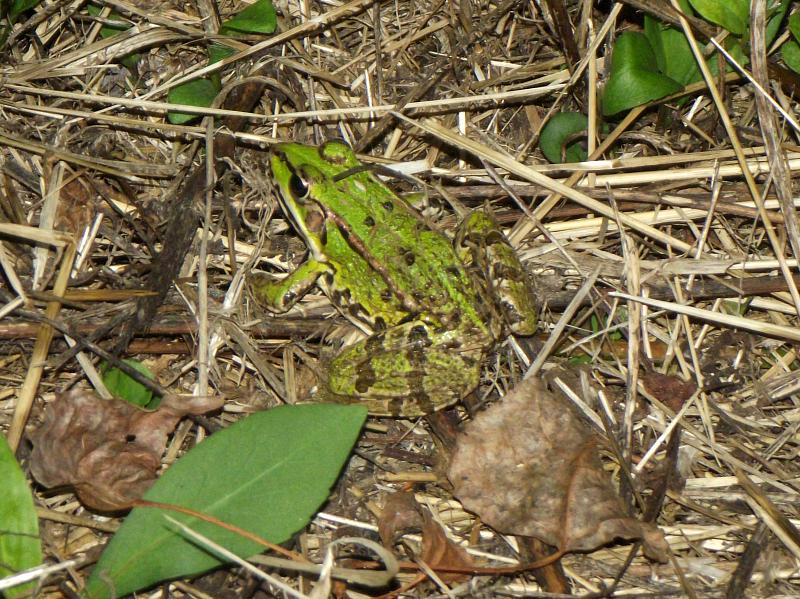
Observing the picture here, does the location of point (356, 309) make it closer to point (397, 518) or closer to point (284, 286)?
point (284, 286)

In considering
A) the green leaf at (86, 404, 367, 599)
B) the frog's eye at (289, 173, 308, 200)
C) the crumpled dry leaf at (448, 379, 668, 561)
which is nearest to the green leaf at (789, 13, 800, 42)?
the crumpled dry leaf at (448, 379, 668, 561)

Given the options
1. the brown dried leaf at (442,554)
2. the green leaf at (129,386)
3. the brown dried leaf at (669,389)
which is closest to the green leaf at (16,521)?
the green leaf at (129,386)

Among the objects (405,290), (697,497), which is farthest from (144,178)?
(697,497)

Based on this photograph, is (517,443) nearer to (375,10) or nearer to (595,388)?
(595,388)

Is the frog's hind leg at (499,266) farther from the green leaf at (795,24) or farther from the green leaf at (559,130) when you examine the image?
the green leaf at (795,24)

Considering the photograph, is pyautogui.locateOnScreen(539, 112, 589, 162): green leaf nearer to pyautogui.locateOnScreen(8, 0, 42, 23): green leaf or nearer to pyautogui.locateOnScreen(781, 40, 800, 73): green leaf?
pyautogui.locateOnScreen(781, 40, 800, 73): green leaf
